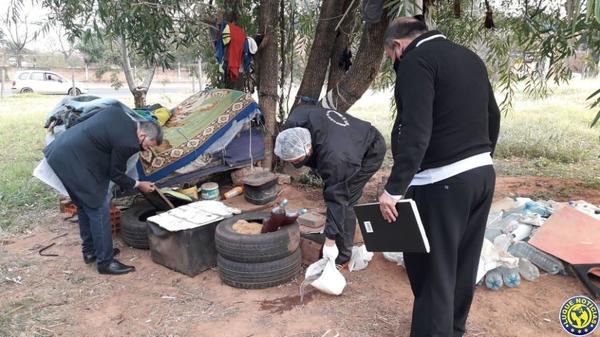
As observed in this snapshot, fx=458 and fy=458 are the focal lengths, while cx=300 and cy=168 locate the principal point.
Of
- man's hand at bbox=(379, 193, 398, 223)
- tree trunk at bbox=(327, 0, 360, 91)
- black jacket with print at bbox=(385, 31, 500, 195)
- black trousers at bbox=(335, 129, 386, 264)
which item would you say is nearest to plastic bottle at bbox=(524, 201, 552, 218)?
black trousers at bbox=(335, 129, 386, 264)

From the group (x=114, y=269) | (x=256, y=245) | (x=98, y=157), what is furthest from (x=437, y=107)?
(x=114, y=269)

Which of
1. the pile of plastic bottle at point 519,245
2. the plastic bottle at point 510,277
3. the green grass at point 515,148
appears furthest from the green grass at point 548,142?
the plastic bottle at point 510,277

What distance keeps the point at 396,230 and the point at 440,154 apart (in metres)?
0.44

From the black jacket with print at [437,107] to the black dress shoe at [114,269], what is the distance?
104 inches

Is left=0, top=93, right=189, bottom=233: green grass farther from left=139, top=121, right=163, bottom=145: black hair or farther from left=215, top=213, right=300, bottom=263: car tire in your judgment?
left=215, top=213, right=300, bottom=263: car tire

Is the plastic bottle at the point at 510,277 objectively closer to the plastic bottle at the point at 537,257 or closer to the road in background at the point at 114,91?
the plastic bottle at the point at 537,257

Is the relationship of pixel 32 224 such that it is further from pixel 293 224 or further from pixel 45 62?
pixel 45 62

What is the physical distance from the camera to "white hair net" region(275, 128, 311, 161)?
3229mm

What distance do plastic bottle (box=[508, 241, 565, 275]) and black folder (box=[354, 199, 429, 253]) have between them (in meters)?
1.84

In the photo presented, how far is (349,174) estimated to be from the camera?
3.44 meters

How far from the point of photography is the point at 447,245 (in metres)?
2.29

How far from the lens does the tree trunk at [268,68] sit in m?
6.04

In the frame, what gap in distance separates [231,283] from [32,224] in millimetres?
2850
